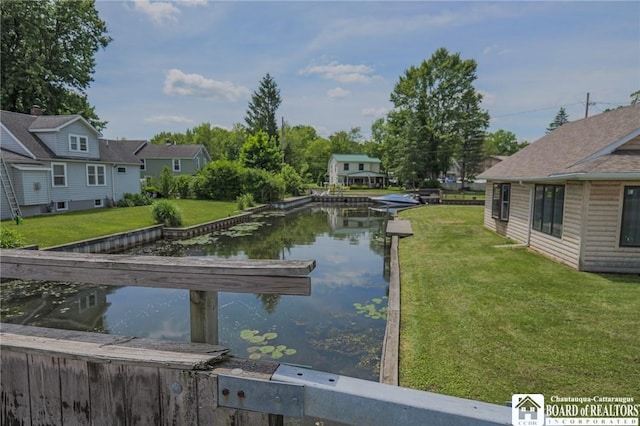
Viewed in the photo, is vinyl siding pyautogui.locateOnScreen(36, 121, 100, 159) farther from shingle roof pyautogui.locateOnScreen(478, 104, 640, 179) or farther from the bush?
shingle roof pyautogui.locateOnScreen(478, 104, 640, 179)

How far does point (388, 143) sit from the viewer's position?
4694 centimetres

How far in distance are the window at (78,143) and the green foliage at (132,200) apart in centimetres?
351

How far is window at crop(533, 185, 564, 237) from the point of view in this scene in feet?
29.1

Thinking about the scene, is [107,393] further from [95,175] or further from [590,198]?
[95,175]

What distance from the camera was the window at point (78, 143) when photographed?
18.5m

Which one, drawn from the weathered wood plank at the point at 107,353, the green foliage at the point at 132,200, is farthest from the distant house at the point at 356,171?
the weathered wood plank at the point at 107,353

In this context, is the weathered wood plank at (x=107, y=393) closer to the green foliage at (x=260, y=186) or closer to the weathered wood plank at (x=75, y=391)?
the weathered wood plank at (x=75, y=391)

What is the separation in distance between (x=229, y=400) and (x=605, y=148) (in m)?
9.90

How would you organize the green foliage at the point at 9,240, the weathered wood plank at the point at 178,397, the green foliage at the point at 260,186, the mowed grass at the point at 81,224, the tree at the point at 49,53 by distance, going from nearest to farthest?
1. the weathered wood plank at the point at 178,397
2. the green foliage at the point at 9,240
3. the mowed grass at the point at 81,224
4. the tree at the point at 49,53
5. the green foliage at the point at 260,186

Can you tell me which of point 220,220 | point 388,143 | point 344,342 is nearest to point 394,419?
point 344,342

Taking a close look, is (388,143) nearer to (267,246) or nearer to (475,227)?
(475,227)

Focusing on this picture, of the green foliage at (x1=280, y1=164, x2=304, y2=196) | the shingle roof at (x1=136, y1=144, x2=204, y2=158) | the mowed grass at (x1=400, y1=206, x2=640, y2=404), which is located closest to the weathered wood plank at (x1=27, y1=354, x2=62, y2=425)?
the mowed grass at (x1=400, y1=206, x2=640, y2=404)

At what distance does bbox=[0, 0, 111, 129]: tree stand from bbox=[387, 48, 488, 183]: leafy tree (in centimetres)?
3022

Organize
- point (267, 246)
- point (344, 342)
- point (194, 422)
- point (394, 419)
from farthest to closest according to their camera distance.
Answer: point (267, 246) → point (344, 342) → point (194, 422) → point (394, 419)
